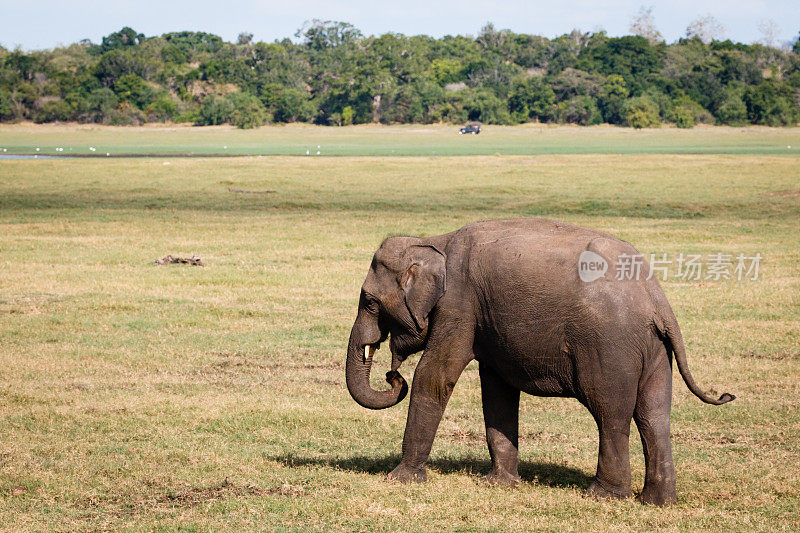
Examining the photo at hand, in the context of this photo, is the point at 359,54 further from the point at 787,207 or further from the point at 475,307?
the point at 475,307

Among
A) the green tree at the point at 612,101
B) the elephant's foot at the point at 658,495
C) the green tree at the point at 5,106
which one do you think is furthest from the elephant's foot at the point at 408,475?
the green tree at the point at 5,106

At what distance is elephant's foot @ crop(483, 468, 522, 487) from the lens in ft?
27.0

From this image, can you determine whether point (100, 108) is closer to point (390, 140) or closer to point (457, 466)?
point (390, 140)

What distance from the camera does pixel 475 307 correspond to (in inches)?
306

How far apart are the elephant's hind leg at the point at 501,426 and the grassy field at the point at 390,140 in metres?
54.6

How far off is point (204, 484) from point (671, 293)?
11.0 m

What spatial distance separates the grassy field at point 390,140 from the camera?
66.5 metres

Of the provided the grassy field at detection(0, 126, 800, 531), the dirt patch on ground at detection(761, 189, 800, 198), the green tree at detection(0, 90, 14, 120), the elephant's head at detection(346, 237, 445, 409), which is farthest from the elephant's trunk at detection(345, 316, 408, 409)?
the green tree at detection(0, 90, 14, 120)

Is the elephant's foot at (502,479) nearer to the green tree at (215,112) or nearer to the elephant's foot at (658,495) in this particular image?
the elephant's foot at (658,495)

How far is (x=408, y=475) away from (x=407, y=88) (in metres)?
99.7

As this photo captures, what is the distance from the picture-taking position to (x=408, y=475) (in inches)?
320

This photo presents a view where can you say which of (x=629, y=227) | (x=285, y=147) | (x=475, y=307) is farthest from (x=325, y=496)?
(x=285, y=147)

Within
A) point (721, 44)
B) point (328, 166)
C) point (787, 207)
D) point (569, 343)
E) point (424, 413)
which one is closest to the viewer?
point (569, 343)

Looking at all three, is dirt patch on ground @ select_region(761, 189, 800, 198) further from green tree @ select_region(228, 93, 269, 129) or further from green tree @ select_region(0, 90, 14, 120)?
green tree @ select_region(0, 90, 14, 120)
